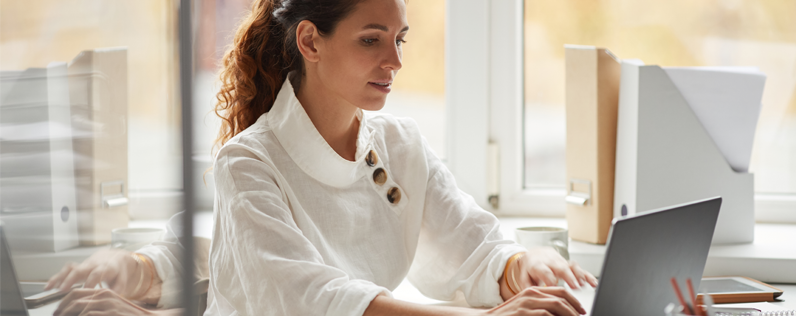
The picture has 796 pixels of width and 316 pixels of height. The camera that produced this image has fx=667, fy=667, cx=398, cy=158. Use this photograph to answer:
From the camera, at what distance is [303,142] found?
1.01m

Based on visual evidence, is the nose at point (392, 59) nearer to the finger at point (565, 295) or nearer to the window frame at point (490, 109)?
the finger at point (565, 295)

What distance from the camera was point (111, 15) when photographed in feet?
0.96

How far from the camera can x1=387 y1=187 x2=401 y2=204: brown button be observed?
43.3 inches

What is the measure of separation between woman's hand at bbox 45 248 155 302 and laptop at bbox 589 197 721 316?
1.66ft

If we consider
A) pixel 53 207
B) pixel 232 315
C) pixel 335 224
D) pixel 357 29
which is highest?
pixel 357 29

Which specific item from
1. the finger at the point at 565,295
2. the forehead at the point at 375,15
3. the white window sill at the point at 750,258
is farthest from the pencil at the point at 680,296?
the forehead at the point at 375,15

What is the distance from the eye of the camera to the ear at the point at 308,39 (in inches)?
40.2

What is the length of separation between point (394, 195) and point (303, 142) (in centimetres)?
19

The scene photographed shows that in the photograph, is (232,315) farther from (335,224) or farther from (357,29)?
(357,29)

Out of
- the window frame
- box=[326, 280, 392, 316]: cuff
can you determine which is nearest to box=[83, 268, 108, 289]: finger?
box=[326, 280, 392, 316]: cuff

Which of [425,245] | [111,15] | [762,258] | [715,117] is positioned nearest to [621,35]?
[715,117]

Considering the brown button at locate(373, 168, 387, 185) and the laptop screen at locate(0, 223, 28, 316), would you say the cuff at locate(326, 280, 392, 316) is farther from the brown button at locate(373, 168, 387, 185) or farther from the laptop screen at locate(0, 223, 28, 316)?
the laptop screen at locate(0, 223, 28, 316)

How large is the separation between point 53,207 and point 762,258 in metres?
1.27

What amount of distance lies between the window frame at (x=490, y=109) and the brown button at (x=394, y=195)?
1.85ft
